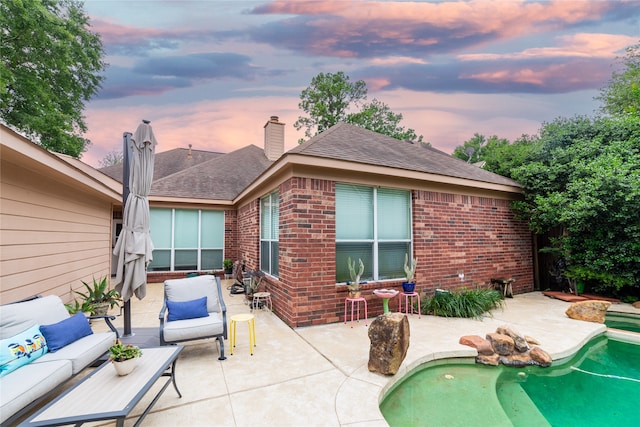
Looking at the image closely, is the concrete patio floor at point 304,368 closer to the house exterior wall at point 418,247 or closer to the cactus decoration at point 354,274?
→ the house exterior wall at point 418,247

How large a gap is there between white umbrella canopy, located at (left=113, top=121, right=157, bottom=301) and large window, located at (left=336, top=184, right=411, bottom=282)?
325cm

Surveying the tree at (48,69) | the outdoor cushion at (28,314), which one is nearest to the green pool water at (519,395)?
the outdoor cushion at (28,314)

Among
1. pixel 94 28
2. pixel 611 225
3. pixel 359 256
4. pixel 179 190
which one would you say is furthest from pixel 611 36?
pixel 94 28

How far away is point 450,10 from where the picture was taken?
304 inches

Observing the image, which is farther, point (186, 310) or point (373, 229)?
point (373, 229)

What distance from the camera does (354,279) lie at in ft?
18.4

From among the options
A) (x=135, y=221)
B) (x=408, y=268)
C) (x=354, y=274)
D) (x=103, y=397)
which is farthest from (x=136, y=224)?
(x=408, y=268)

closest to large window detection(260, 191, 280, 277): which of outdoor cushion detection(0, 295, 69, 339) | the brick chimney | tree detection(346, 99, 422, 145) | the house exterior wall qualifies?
the house exterior wall

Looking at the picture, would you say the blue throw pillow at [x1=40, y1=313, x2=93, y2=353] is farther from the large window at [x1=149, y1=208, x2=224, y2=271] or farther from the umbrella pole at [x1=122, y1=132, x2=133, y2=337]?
the large window at [x1=149, y1=208, x2=224, y2=271]

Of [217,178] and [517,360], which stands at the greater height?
[217,178]

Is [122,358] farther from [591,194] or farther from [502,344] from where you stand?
[591,194]

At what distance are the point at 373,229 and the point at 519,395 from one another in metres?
3.42

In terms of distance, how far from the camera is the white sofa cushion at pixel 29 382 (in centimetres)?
220

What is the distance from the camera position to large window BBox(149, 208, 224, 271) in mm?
10070
